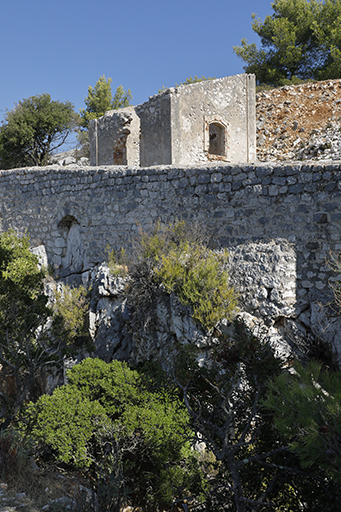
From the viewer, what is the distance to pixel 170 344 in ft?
21.3

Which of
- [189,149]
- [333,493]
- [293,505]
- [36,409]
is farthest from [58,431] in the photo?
[189,149]

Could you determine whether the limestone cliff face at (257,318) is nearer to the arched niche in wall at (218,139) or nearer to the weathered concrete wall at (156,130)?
the weathered concrete wall at (156,130)

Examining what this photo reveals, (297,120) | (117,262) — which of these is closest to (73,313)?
(117,262)

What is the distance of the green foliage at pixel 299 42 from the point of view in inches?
726

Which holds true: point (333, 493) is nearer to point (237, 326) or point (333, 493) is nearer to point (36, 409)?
point (237, 326)

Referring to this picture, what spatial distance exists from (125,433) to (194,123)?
8.20m

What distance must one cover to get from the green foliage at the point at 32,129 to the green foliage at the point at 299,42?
10.2 m

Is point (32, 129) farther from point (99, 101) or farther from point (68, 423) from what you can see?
point (68, 423)

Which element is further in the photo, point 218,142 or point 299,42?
point 299,42

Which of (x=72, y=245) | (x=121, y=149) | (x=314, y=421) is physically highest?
(x=121, y=149)

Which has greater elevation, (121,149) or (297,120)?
(297,120)

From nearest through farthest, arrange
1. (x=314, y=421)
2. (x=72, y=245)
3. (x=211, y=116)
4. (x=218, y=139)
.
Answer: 1. (x=314, y=421)
2. (x=72, y=245)
3. (x=211, y=116)
4. (x=218, y=139)

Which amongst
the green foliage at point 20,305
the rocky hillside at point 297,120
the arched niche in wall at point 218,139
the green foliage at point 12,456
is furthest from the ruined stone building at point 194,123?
the green foliage at point 12,456

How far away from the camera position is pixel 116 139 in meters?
12.3
